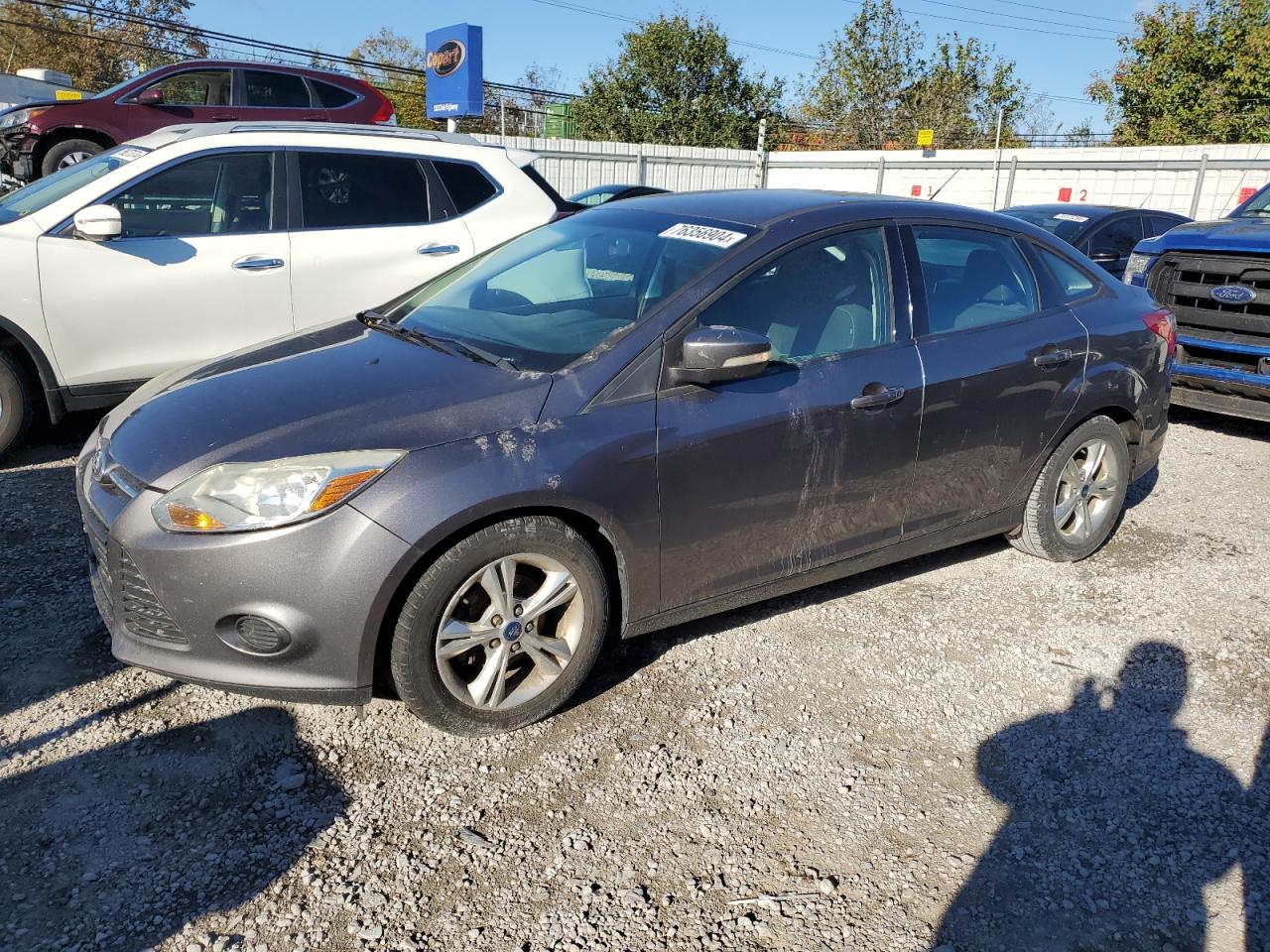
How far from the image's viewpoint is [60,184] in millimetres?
5539

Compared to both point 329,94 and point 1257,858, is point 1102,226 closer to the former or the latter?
point 1257,858

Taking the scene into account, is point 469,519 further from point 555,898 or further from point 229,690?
point 555,898

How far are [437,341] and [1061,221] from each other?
863 centimetres

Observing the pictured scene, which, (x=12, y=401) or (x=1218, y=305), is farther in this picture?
(x=1218, y=305)

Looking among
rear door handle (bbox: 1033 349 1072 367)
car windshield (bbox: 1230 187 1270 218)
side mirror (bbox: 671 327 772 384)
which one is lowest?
rear door handle (bbox: 1033 349 1072 367)

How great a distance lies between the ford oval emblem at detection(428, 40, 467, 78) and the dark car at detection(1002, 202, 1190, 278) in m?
11.8

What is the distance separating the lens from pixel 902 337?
3.73 meters

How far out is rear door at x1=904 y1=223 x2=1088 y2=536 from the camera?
3818 mm

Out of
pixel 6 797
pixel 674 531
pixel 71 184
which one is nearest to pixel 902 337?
pixel 674 531

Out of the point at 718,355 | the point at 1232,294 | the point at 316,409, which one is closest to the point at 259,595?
the point at 316,409

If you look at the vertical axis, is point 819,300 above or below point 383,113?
below

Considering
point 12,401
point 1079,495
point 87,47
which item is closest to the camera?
point 1079,495

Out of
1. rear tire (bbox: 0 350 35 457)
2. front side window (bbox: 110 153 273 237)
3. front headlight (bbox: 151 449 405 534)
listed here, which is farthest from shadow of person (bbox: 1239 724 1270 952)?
rear tire (bbox: 0 350 35 457)

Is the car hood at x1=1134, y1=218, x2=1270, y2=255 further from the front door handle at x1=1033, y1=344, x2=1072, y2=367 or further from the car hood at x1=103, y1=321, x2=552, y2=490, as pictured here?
the car hood at x1=103, y1=321, x2=552, y2=490
